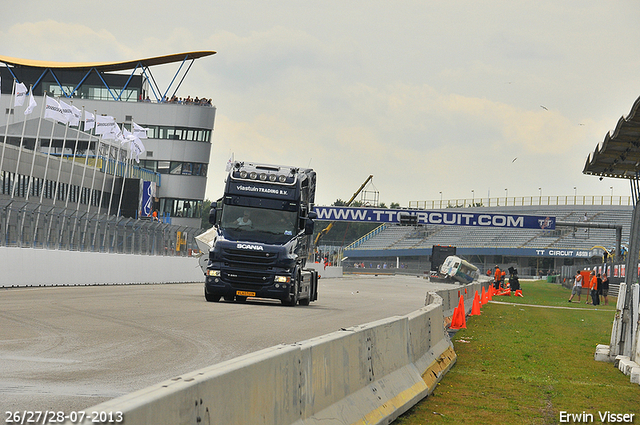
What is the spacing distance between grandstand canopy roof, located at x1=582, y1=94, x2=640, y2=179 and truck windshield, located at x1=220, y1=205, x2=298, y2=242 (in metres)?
7.72

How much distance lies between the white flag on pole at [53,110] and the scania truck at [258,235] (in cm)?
2512

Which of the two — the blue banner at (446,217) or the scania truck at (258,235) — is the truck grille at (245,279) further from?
the blue banner at (446,217)

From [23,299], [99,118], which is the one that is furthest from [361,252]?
[23,299]

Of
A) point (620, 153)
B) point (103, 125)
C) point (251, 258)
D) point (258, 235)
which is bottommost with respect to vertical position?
point (251, 258)

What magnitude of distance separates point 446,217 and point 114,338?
2380 inches

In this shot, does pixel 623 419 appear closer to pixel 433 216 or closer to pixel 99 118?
pixel 99 118

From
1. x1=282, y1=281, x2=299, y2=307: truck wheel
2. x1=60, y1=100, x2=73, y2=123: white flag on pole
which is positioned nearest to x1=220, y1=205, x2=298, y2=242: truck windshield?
x1=282, y1=281, x2=299, y2=307: truck wheel

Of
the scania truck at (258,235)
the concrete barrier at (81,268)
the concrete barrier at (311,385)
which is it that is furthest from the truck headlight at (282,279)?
the concrete barrier at (311,385)

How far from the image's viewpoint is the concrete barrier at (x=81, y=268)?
26.0 meters

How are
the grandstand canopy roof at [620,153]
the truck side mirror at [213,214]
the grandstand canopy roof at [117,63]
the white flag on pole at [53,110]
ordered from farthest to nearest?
1. the grandstand canopy roof at [117,63]
2. the white flag on pole at [53,110]
3. the truck side mirror at [213,214]
4. the grandstand canopy roof at [620,153]

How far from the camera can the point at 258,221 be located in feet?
72.8

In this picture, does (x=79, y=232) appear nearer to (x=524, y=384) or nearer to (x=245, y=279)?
(x=245, y=279)

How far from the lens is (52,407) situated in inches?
270

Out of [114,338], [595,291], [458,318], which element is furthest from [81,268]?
[595,291]
